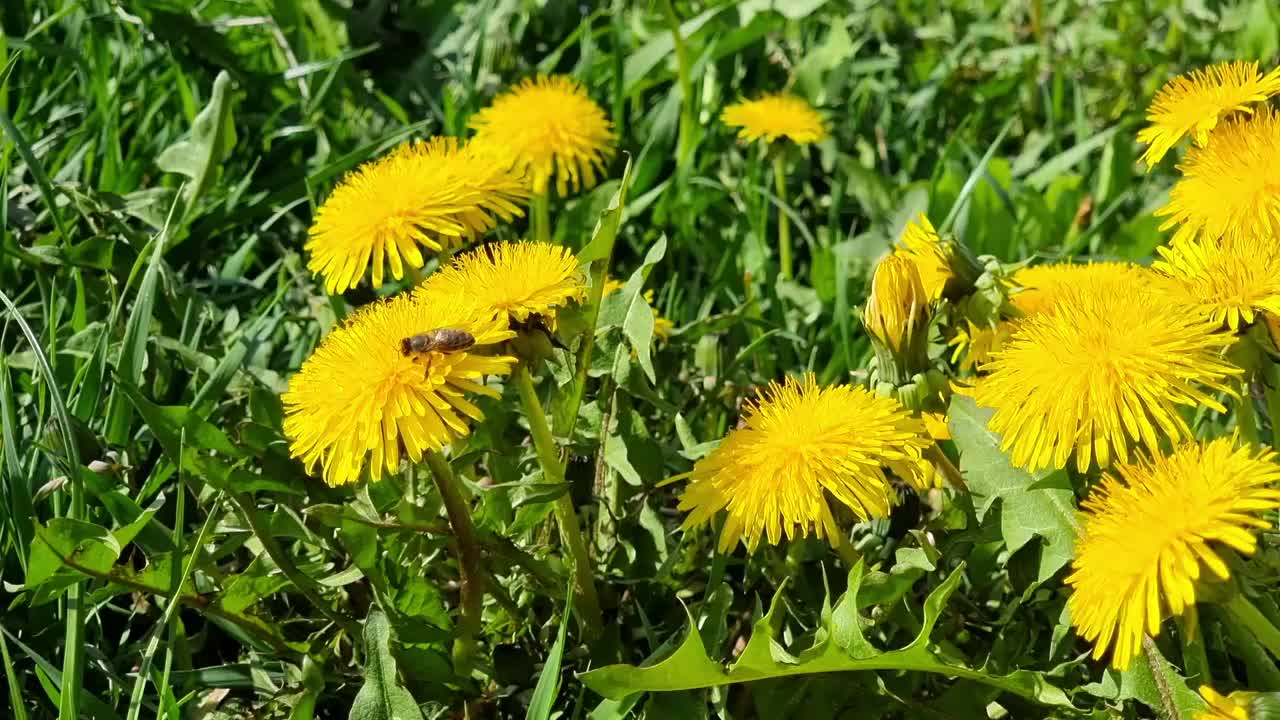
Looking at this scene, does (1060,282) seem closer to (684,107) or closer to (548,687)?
(548,687)

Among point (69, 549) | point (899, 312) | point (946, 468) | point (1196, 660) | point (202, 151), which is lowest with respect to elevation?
point (1196, 660)

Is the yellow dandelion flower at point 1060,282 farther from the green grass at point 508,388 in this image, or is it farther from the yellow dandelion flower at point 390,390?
the yellow dandelion flower at point 390,390

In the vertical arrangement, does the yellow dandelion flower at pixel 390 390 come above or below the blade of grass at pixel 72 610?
above

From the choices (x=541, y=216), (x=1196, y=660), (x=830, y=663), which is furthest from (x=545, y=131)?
(x=1196, y=660)

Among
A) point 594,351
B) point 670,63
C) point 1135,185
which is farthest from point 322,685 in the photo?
point 1135,185

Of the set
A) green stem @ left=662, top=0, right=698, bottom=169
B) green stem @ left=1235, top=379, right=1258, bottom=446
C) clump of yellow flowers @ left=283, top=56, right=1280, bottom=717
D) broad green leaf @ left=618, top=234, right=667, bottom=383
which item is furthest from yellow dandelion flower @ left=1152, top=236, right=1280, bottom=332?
green stem @ left=662, top=0, right=698, bottom=169

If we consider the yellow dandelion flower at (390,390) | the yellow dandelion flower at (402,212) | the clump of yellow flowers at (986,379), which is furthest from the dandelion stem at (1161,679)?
the yellow dandelion flower at (402,212)
